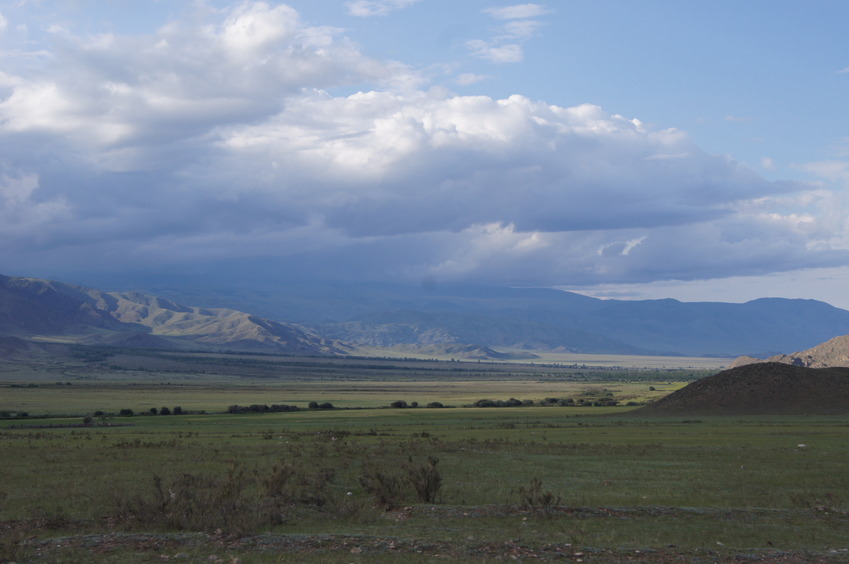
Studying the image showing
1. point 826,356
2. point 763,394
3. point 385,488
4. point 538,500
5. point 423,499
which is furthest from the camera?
point 826,356

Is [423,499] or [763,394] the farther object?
[763,394]

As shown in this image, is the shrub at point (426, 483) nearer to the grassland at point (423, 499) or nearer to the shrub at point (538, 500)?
the grassland at point (423, 499)

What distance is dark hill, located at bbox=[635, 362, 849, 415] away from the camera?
80.2 m

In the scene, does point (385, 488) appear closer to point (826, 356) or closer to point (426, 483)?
point (426, 483)

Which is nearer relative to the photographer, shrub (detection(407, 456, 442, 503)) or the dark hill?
shrub (detection(407, 456, 442, 503))

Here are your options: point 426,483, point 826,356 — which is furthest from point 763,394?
point 826,356

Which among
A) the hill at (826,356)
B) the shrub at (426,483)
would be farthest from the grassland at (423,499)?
the hill at (826,356)

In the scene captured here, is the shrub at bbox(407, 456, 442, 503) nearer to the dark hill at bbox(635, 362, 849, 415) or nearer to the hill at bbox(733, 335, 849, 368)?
the dark hill at bbox(635, 362, 849, 415)

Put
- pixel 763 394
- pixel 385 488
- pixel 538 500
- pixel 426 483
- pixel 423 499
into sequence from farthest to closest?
1. pixel 763 394
2. pixel 426 483
3. pixel 423 499
4. pixel 385 488
5. pixel 538 500

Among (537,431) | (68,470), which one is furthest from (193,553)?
(537,431)

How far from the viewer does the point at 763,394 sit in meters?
83.0

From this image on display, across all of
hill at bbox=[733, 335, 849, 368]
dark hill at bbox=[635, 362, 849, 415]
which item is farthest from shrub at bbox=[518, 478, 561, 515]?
hill at bbox=[733, 335, 849, 368]

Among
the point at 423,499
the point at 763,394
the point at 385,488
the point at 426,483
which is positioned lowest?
the point at 763,394

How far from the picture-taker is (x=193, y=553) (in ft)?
53.8
